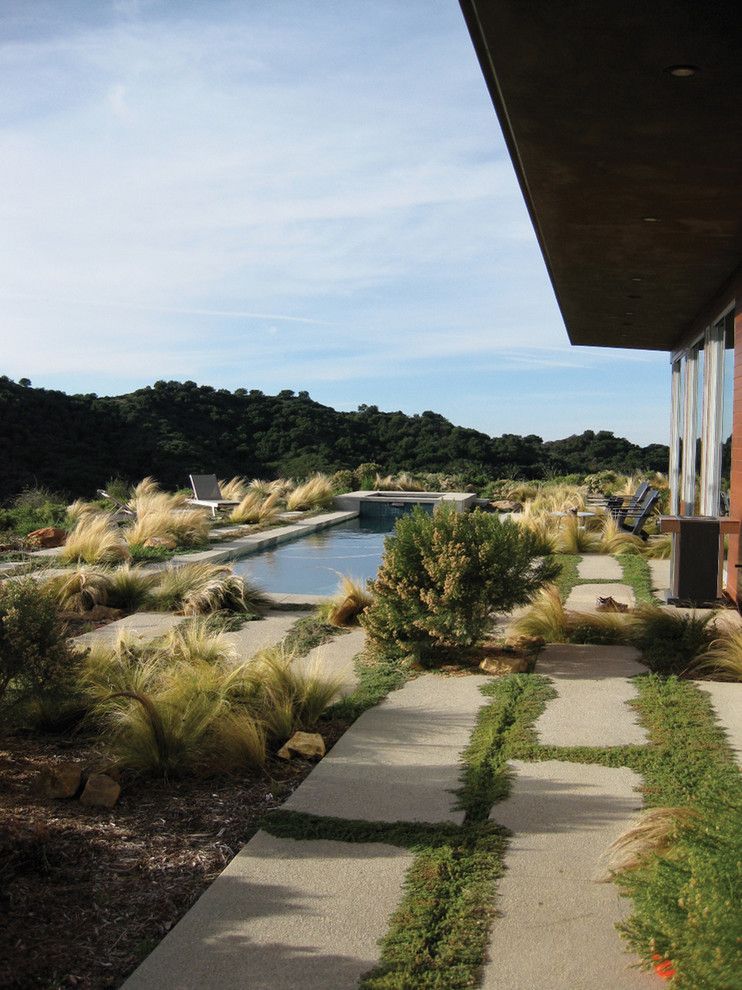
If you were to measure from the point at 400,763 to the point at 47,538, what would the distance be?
27.1 feet

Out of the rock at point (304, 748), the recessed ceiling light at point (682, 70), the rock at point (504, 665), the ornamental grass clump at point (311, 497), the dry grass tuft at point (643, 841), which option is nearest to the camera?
the dry grass tuft at point (643, 841)

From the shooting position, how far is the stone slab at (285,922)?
219 cm

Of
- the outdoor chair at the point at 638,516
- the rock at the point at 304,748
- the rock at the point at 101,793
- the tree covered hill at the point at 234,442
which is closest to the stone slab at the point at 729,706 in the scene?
the rock at the point at 304,748

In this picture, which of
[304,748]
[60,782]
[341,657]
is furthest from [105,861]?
[341,657]

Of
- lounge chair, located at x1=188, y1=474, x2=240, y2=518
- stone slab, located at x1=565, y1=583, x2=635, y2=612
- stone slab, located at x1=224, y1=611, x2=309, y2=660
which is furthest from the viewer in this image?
lounge chair, located at x1=188, y1=474, x2=240, y2=518

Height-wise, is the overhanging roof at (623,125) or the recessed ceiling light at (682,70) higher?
the overhanging roof at (623,125)

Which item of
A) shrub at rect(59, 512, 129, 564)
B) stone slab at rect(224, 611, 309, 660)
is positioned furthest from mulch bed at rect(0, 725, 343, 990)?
shrub at rect(59, 512, 129, 564)

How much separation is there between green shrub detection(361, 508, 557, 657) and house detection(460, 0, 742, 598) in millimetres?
2024

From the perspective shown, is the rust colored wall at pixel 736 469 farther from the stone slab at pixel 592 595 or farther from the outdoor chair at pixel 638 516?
the outdoor chair at pixel 638 516

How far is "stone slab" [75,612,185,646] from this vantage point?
19.5 ft

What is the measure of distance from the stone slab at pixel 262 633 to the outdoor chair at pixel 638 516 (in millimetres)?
5320

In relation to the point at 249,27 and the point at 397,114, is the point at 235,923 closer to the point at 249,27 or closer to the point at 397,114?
the point at 249,27

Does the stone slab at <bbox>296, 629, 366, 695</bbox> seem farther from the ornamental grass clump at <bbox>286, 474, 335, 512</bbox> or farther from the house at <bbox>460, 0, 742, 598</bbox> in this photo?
the ornamental grass clump at <bbox>286, 474, 335, 512</bbox>

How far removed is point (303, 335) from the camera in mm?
28500
